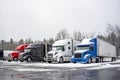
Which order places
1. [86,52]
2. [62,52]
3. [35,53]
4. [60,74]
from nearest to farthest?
1. [60,74]
2. [86,52]
3. [62,52]
4. [35,53]

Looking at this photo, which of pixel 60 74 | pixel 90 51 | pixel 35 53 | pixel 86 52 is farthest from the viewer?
pixel 35 53

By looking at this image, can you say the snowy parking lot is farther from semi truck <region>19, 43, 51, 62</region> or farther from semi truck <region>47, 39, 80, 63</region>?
semi truck <region>19, 43, 51, 62</region>

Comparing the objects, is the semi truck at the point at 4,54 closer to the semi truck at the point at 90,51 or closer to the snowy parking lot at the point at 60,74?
the semi truck at the point at 90,51

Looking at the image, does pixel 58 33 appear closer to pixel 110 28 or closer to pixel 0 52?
pixel 110 28

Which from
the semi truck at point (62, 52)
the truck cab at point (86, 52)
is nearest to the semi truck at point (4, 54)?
the semi truck at point (62, 52)

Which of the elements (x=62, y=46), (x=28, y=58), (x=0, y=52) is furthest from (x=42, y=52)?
(x=0, y=52)

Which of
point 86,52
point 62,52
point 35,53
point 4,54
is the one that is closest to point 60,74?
point 86,52

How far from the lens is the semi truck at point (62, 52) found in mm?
35969

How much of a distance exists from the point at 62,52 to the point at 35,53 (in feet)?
19.1

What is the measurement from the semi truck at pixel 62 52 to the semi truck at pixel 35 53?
3.51 metres

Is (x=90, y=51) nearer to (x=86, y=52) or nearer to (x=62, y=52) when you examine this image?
(x=86, y=52)

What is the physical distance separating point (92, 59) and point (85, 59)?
1.89 m

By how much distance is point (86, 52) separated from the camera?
3306 cm

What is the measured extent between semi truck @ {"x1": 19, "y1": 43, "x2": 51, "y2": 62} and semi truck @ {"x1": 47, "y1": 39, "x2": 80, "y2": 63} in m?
3.51
